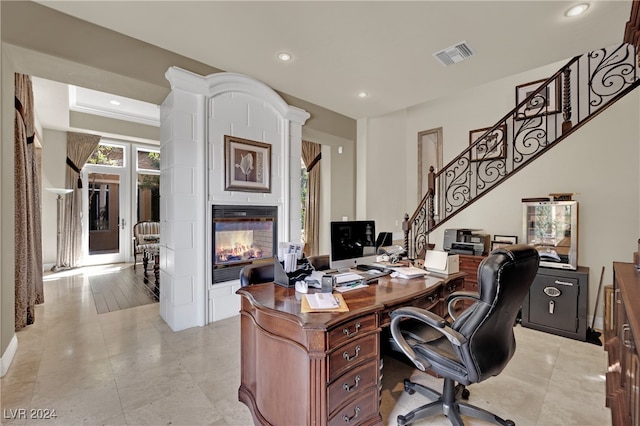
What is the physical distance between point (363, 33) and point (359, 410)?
125 inches

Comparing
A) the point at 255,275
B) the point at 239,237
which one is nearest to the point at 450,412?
the point at 255,275

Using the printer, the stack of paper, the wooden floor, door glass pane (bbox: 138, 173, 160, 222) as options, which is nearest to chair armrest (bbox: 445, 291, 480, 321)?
the stack of paper

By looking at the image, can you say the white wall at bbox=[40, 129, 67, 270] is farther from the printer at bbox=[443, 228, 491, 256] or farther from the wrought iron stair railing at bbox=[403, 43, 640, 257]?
the printer at bbox=[443, 228, 491, 256]

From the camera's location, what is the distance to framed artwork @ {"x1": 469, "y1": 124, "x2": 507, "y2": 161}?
14.0 ft

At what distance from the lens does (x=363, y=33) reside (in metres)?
2.78

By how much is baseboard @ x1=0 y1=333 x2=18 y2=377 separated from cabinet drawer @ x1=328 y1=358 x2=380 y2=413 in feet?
9.09

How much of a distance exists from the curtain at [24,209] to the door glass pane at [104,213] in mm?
3398

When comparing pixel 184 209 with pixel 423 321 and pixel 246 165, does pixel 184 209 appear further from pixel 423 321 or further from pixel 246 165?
pixel 423 321

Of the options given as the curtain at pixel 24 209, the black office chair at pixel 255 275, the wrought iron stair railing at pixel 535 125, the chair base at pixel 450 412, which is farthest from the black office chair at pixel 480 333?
the curtain at pixel 24 209

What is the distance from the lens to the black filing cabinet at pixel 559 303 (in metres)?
2.96

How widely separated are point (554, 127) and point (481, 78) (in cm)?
140

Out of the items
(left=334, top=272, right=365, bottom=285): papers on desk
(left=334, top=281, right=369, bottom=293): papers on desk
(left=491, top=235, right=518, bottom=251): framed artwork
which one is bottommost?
(left=334, top=281, right=369, bottom=293): papers on desk

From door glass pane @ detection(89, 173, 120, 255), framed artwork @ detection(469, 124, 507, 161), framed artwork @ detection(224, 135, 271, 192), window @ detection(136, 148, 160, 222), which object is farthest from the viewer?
window @ detection(136, 148, 160, 222)

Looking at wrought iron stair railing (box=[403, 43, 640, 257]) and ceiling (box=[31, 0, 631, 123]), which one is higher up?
ceiling (box=[31, 0, 631, 123])
